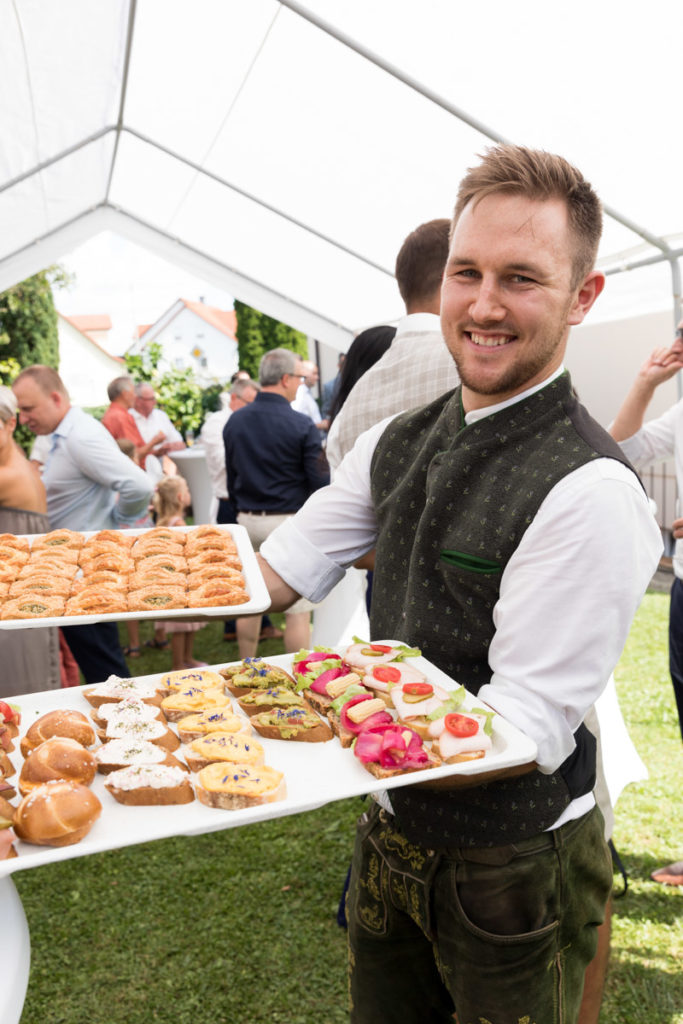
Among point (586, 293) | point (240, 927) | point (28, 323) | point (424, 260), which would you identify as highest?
point (28, 323)

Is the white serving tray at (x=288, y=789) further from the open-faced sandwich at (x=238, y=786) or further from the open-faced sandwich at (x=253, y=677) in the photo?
the open-faced sandwich at (x=253, y=677)

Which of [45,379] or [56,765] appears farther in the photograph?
[45,379]

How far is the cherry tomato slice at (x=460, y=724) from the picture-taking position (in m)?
1.17

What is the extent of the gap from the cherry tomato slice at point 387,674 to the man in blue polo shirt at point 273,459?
3.58 metres

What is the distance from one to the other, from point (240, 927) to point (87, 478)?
8.16 feet

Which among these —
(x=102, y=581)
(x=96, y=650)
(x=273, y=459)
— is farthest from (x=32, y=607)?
(x=273, y=459)

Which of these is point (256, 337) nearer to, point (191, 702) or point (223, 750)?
point (191, 702)

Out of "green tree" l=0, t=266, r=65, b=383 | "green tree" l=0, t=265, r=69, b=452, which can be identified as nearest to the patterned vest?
"green tree" l=0, t=265, r=69, b=452

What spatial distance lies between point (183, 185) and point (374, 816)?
684 cm

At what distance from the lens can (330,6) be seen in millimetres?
3908

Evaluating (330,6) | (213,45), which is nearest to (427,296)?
(330,6)

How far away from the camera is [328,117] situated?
503 cm

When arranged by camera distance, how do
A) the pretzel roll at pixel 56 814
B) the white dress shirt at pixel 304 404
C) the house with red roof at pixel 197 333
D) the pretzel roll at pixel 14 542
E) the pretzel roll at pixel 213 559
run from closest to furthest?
the pretzel roll at pixel 56 814
the pretzel roll at pixel 213 559
the pretzel roll at pixel 14 542
the white dress shirt at pixel 304 404
the house with red roof at pixel 197 333

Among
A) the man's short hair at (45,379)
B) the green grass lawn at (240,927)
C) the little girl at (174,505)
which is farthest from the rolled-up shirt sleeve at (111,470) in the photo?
the green grass lawn at (240,927)
